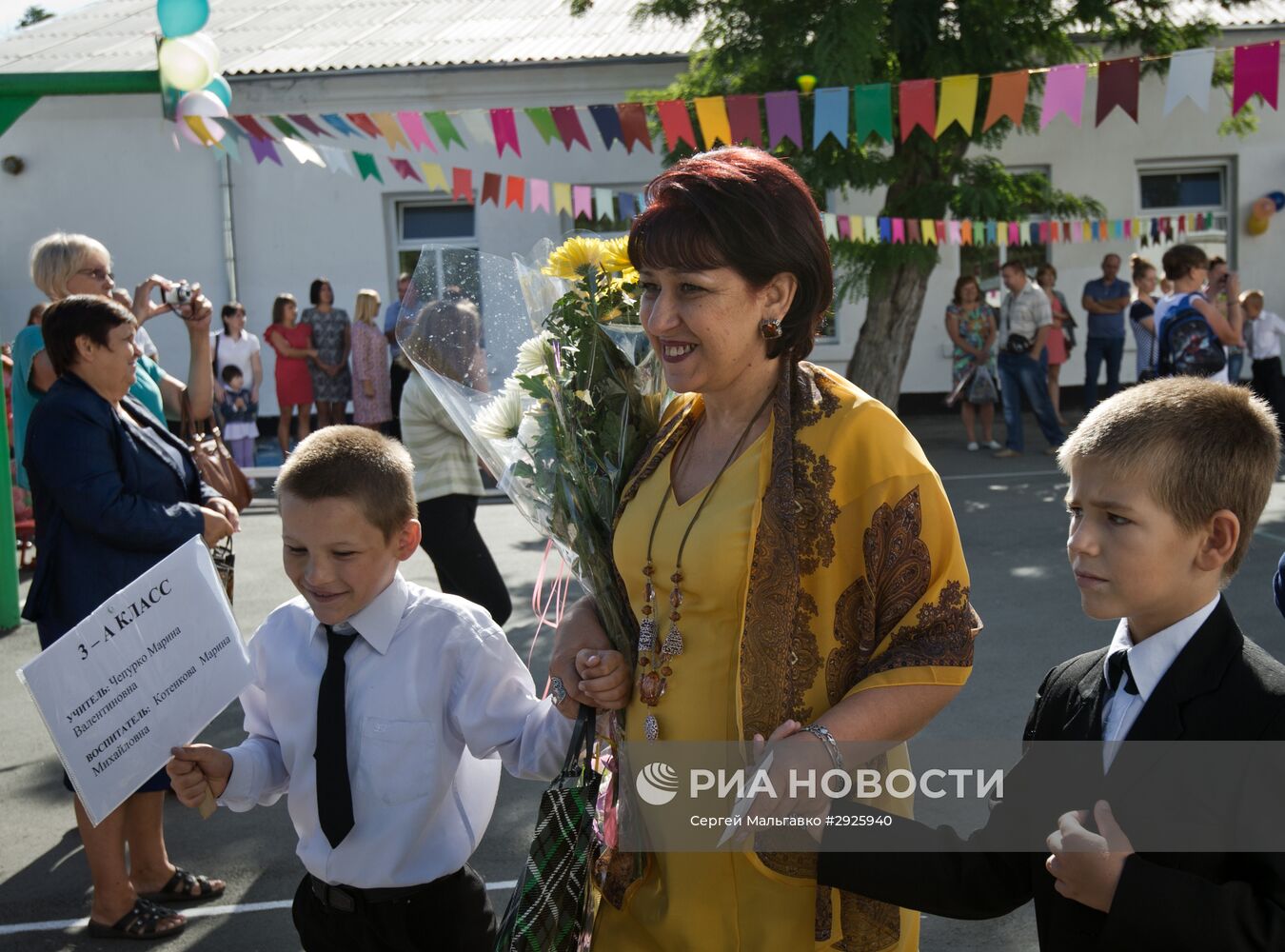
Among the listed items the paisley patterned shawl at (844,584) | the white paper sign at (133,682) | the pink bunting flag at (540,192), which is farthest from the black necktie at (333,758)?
the pink bunting flag at (540,192)

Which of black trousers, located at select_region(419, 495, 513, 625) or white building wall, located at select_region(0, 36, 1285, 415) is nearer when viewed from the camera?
black trousers, located at select_region(419, 495, 513, 625)

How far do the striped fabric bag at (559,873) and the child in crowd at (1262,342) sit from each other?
43.7 ft

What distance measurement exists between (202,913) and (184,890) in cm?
12

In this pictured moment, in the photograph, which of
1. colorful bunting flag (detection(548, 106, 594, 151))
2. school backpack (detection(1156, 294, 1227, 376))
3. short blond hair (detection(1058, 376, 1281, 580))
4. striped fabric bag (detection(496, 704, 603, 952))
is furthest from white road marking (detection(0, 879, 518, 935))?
school backpack (detection(1156, 294, 1227, 376))

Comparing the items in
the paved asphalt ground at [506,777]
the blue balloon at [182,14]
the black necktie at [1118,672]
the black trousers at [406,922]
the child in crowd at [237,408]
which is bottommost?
the paved asphalt ground at [506,777]

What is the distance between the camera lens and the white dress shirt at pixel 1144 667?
168cm

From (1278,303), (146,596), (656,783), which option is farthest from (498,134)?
(1278,303)

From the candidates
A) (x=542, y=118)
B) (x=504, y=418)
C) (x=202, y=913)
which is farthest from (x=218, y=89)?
(x=504, y=418)

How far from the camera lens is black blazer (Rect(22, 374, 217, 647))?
11.7 ft

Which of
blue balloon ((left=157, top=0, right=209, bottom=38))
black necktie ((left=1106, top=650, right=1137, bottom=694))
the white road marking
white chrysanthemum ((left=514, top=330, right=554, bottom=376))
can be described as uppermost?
blue balloon ((left=157, top=0, right=209, bottom=38))

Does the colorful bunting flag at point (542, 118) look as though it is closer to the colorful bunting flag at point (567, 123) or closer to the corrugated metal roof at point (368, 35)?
the colorful bunting flag at point (567, 123)

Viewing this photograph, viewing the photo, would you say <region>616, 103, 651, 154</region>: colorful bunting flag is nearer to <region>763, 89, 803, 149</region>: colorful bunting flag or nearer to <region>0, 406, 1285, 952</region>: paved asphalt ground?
<region>763, 89, 803, 149</region>: colorful bunting flag

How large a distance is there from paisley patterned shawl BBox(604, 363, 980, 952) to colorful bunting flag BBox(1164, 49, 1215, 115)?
6.62 metres

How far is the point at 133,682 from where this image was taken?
2.33 m
